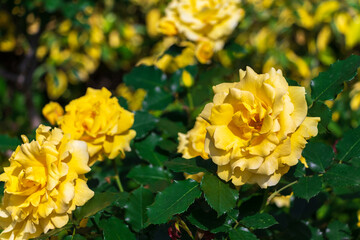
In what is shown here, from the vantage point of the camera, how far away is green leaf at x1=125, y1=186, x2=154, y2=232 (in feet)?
2.81

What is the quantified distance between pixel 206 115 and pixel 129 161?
1.53 feet

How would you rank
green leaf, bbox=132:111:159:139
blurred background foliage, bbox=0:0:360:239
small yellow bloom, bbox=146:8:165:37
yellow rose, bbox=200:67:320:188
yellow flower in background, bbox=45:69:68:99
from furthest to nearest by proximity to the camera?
1. yellow flower in background, bbox=45:69:68:99
2. small yellow bloom, bbox=146:8:165:37
3. blurred background foliage, bbox=0:0:360:239
4. green leaf, bbox=132:111:159:139
5. yellow rose, bbox=200:67:320:188

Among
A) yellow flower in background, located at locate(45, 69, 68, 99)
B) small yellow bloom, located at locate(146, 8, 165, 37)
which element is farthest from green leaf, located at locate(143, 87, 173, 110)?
yellow flower in background, located at locate(45, 69, 68, 99)

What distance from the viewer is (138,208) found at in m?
0.88

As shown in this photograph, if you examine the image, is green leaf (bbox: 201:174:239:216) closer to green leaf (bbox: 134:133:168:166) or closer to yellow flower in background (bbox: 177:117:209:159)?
yellow flower in background (bbox: 177:117:209:159)

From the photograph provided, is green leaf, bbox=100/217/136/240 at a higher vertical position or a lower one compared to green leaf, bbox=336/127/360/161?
lower

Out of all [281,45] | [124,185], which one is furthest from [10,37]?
[124,185]

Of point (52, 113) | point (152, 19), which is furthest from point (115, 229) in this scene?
point (152, 19)

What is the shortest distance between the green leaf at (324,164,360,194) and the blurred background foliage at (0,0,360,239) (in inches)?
6.6

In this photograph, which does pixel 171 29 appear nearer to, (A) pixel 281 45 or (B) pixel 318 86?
(B) pixel 318 86

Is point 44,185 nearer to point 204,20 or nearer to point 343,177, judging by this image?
point 343,177

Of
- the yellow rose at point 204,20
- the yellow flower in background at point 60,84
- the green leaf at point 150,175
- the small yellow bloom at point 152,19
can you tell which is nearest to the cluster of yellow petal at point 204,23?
the yellow rose at point 204,20

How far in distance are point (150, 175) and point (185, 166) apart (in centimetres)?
22

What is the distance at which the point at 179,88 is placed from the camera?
1.21m
